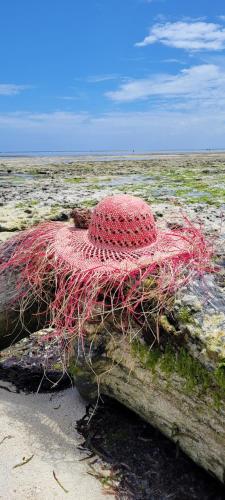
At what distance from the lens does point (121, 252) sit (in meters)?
3.35

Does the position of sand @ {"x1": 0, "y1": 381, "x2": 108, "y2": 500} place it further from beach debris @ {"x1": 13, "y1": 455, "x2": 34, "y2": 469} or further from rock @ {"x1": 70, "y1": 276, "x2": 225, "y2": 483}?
rock @ {"x1": 70, "y1": 276, "x2": 225, "y2": 483}

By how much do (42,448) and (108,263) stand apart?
1350 millimetres

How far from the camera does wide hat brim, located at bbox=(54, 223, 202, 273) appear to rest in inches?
125

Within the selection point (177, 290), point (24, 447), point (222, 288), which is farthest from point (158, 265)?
point (24, 447)

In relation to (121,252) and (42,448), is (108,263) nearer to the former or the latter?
(121,252)

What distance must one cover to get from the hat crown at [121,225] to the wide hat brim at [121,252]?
48 mm

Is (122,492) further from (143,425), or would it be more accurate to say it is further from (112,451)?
(143,425)

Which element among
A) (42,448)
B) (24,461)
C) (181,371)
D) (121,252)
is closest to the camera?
(181,371)

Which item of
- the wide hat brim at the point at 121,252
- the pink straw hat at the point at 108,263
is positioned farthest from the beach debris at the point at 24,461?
the wide hat brim at the point at 121,252

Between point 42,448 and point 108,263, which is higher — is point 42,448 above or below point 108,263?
below

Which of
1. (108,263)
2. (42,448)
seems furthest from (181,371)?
(42,448)

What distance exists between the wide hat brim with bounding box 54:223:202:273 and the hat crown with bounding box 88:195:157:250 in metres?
0.05

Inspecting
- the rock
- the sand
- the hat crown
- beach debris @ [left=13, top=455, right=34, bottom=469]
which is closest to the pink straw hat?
the hat crown

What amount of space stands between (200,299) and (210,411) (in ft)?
2.24
